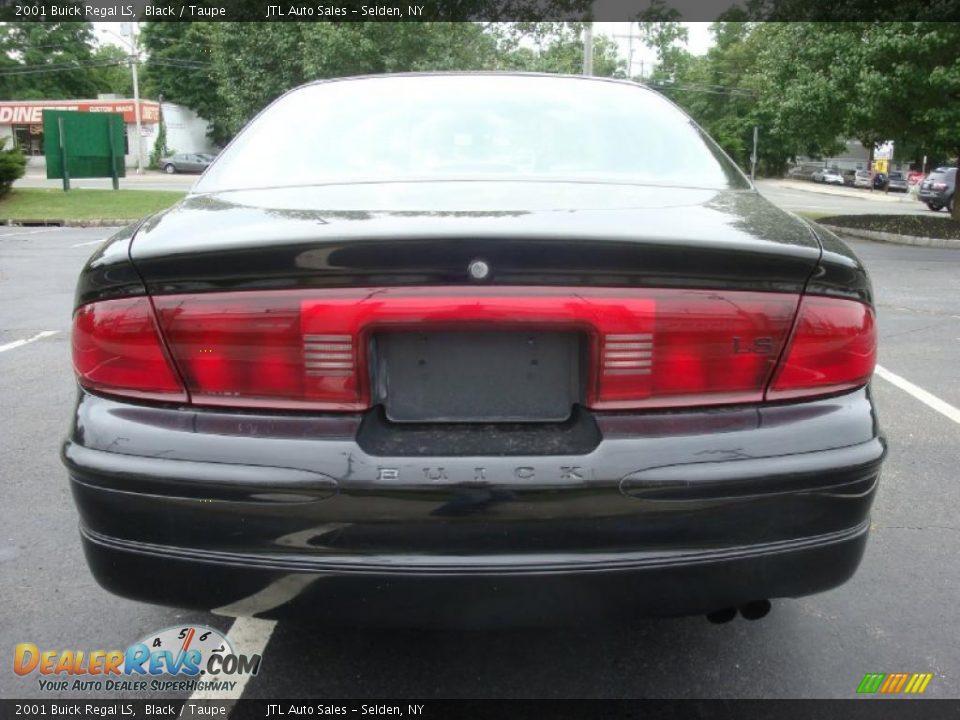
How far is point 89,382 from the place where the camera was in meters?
1.92

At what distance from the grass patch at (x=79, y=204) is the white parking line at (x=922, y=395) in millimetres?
15761

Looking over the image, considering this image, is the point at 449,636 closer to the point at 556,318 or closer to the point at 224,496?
the point at 224,496

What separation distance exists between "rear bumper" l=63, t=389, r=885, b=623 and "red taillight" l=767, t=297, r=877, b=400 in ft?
0.20

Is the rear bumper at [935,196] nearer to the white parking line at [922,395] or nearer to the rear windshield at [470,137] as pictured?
the white parking line at [922,395]

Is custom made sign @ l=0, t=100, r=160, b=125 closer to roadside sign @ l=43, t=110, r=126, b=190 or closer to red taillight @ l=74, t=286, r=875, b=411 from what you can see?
roadside sign @ l=43, t=110, r=126, b=190

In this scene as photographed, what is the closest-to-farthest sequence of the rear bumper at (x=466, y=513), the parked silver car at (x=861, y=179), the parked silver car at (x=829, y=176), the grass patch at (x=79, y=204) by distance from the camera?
the rear bumper at (x=466, y=513)
the grass patch at (x=79, y=204)
the parked silver car at (x=861, y=179)
the parked silver car at (x=829, y=176)

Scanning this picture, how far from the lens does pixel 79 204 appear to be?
2175cm

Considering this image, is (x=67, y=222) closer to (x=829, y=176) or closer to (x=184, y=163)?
(x=184, y=163)

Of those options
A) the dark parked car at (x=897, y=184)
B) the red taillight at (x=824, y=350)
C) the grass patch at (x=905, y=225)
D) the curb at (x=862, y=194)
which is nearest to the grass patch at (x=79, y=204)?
the grass patch at (x=905, y=225)

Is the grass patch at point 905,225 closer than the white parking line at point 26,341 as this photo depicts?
No

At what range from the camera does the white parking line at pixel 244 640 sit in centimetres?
227

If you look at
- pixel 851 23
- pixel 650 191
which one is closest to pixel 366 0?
pixel 851 23

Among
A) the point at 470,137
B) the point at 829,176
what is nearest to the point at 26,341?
the point at 470,137

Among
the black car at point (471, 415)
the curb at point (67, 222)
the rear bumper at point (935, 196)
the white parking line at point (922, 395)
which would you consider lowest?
the curb at point (67, 222)
